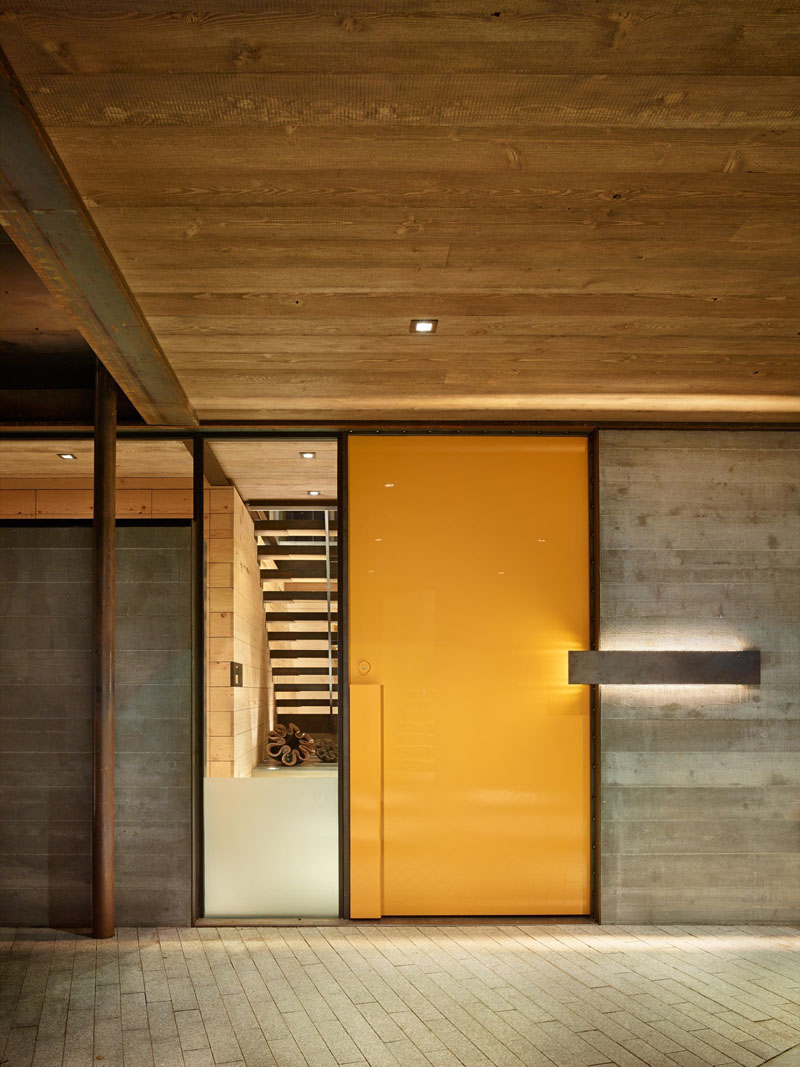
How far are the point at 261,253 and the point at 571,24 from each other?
1.54 m

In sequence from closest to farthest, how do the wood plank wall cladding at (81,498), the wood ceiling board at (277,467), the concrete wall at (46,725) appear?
the concrete wall at (46,725), the wood ceiling board at (277,467), the wood plank wall cladding at (81,498)

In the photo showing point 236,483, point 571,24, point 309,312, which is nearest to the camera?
point 571,24

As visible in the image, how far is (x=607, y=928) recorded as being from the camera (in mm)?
5602

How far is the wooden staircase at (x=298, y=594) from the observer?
22.3 feet

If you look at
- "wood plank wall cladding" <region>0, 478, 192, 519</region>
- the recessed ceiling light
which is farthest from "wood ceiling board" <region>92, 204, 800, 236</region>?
"wood plank wall cladding" <region>0, 478, 192, 519</region>

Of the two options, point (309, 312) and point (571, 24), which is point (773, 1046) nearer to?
point (309, 312)

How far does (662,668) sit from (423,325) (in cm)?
254

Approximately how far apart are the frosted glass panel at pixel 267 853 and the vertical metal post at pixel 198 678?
0.17 ft

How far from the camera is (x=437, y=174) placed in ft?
9.75

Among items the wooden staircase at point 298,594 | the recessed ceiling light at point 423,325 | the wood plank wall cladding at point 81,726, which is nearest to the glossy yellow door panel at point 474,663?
the wooden staircase at point 298,594

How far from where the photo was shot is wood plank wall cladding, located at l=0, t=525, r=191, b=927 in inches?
219

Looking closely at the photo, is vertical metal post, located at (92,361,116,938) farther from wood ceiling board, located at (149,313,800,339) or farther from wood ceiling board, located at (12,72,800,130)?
wood ceiling board, located at (12,72,800,130)

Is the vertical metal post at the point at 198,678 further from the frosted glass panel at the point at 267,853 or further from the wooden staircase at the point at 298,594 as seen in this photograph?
the wooden staircase at the point at 298,594

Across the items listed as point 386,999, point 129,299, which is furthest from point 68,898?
point 129,299
